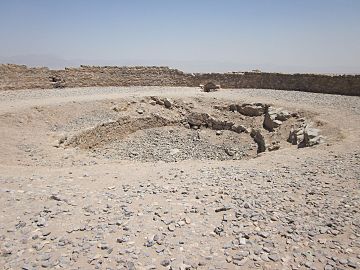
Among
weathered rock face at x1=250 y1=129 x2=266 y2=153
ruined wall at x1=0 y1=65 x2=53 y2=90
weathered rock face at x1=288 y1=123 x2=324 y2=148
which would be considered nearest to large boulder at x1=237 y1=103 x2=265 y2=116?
weathered rock face at x1=250 y1=129 x2=266 y2=153

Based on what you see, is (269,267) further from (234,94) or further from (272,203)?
(234,94)

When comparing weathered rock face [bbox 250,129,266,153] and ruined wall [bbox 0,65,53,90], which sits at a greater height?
ruined wall [bbox 0,65,53,90]

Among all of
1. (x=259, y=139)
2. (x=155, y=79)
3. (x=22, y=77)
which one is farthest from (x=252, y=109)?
(x=22, y=77)

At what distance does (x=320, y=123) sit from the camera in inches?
427

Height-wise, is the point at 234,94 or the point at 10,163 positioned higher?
the point at 234,94

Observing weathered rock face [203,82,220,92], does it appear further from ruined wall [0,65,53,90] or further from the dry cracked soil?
ruined wall [0,65,53,90]

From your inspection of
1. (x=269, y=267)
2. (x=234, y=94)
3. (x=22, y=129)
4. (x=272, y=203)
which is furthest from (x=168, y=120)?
(x=269, y=267)

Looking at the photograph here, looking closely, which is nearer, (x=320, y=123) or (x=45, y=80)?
(x=320, y=123)

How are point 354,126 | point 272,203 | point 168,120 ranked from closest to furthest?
point 272,203 → point 354,126 → point 168,120

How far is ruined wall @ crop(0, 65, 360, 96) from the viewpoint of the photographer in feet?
55.3

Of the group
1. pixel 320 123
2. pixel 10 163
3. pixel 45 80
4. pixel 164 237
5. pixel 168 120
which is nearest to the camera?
pixel 164 237

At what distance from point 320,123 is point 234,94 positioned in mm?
6931

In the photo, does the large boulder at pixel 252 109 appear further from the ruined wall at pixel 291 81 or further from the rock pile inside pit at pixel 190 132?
the ruined wall at pixel 291 81

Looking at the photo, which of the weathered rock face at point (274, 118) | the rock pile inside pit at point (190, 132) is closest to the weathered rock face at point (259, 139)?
the rock pile inside pit at point (190, 132)
